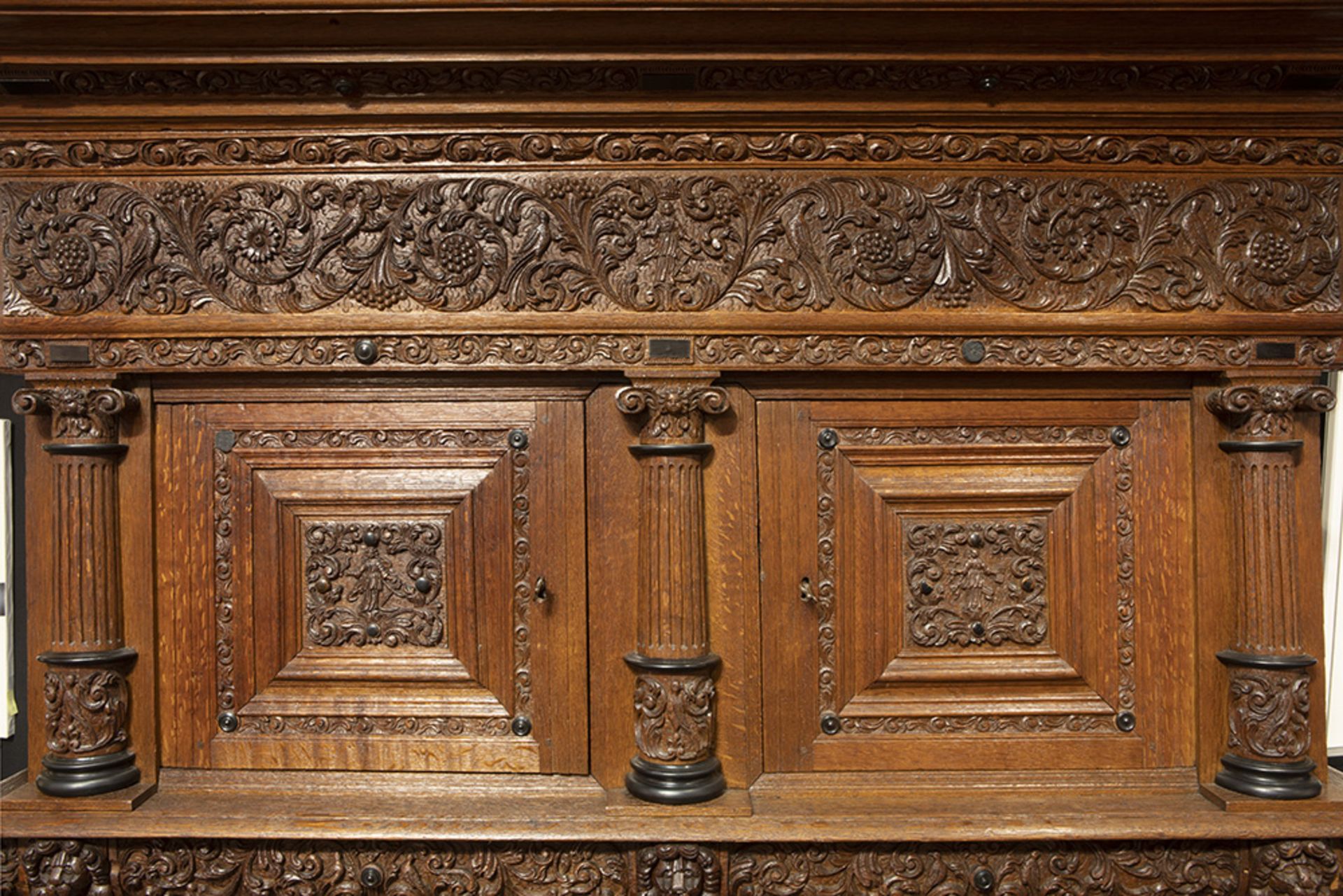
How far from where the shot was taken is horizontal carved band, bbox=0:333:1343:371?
2.04m

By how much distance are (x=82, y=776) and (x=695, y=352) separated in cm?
161

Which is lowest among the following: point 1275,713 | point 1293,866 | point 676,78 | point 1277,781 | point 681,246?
point 1293,866

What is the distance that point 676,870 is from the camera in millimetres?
1959

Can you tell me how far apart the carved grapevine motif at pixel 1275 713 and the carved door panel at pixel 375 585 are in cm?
144

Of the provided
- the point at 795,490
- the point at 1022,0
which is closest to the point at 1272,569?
the point at 795,490

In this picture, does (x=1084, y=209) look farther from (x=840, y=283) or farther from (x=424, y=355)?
(x=424, y=355)

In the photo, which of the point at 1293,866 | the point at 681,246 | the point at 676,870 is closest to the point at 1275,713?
the point at 1293,866

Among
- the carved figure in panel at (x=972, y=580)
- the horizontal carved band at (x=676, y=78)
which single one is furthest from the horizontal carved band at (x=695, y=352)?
the horizontal carved band at (x=676, y=78)

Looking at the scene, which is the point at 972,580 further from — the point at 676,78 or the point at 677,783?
the point at 676,78

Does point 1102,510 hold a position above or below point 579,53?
below

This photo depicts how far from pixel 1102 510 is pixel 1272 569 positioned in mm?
362

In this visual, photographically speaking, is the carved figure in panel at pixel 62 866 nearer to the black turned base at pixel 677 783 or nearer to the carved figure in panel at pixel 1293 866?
the black turned base at pixel 677 783

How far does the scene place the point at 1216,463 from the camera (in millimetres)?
2111

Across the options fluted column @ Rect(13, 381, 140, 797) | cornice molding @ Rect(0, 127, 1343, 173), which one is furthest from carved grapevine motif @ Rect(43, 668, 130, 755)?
cornice molding @ Rect(0, 127, 1343, 173)
